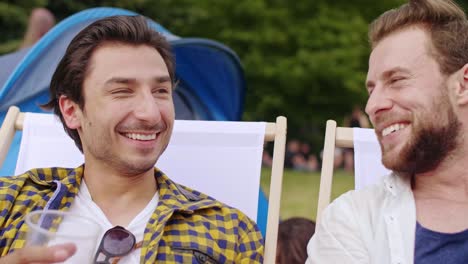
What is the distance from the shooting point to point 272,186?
237 cm

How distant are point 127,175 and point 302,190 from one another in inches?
341

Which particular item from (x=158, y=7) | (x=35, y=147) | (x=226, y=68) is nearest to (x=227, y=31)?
(x=158, y=7)

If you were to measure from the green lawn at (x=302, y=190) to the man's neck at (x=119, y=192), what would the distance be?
16.8 feet

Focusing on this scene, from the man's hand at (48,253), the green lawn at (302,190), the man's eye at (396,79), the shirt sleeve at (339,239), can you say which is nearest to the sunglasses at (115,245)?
the man's hand at (48,253)

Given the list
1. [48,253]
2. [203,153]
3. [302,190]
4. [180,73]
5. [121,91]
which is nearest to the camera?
[48,253]

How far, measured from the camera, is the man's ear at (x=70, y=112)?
91.6 inches

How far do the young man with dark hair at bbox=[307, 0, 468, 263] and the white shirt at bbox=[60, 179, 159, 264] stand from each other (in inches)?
19.5

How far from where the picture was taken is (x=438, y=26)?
6.86 ft

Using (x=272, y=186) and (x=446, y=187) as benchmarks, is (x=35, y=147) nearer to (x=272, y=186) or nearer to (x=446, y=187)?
(x=272, y=186)

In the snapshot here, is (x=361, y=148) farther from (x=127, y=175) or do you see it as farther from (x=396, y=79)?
(x=127, y=175)

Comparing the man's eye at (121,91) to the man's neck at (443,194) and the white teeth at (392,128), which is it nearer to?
the white teeth at (392,128)

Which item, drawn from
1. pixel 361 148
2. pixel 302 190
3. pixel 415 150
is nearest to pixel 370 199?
pixel 415 150

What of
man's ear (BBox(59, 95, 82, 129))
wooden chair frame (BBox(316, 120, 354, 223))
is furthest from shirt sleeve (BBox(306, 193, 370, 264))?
man's ear (BBox(59, 95, 82, 129))

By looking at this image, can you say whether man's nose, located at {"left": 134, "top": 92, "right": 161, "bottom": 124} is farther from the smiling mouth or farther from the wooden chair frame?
the wooden chair frame
